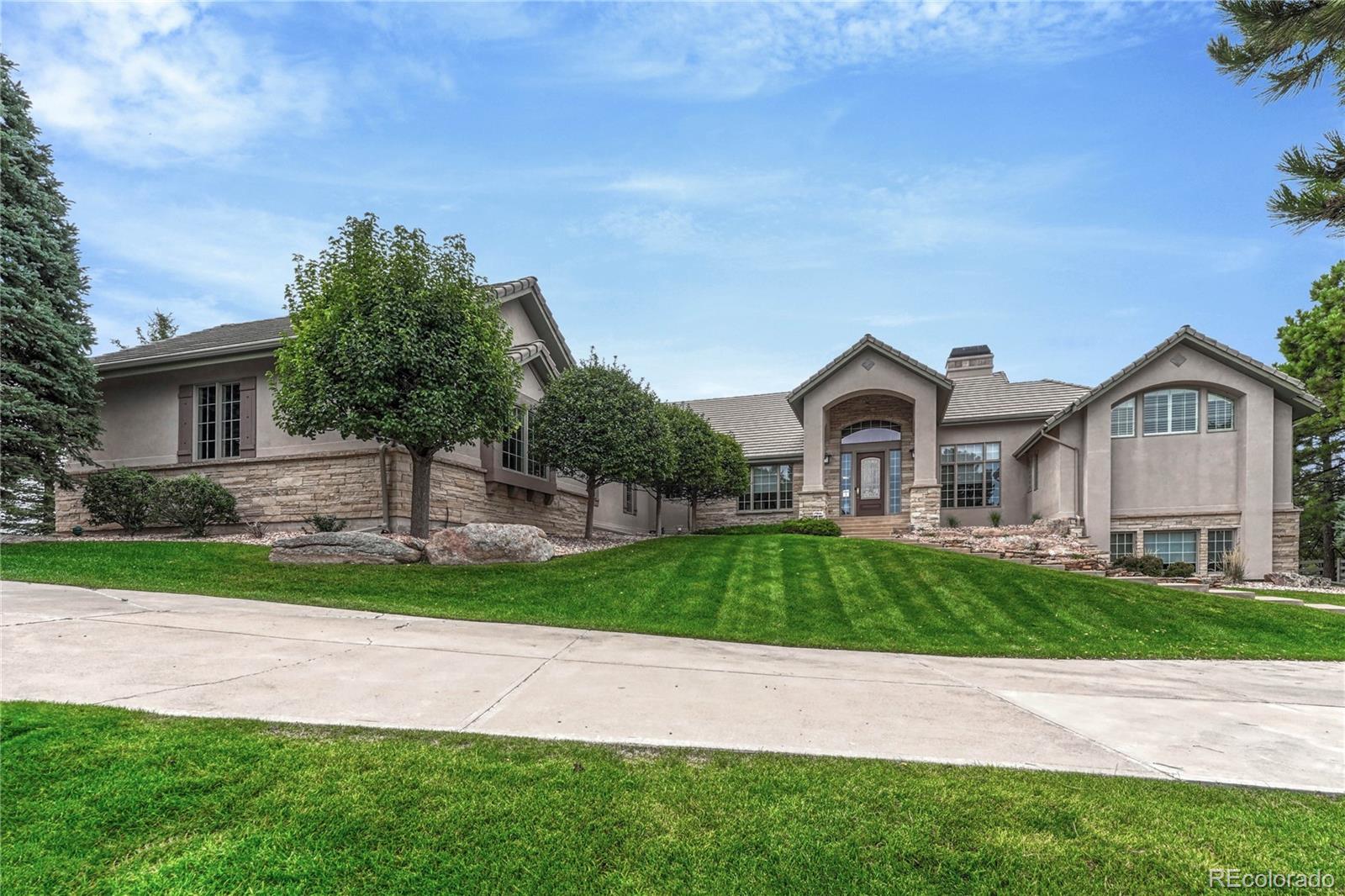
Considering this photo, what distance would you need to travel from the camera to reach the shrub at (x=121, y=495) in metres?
14.1

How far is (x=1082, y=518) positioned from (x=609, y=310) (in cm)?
1532

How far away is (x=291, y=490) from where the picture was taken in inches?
586

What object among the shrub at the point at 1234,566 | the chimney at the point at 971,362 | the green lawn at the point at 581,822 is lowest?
the shrub at the point at 1234,566

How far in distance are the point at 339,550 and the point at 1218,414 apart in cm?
2186

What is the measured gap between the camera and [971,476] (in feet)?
76.8

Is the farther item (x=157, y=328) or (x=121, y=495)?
(x=157, y=328)

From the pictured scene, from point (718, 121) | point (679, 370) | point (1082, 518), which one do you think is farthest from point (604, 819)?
point (679, 370)

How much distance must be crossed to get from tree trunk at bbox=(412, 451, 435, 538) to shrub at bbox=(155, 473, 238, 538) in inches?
185

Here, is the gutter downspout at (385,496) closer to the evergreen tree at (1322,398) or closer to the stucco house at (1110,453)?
the stucco house at (1110,453)

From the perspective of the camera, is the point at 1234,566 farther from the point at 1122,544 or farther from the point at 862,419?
the point at 862,419

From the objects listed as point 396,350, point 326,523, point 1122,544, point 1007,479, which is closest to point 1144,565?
point 1122,544

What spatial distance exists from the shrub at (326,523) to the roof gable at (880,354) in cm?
1331

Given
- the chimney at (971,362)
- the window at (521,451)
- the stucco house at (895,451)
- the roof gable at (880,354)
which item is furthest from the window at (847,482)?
the window at (521,451)

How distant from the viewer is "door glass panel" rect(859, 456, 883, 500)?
23.5 metres
